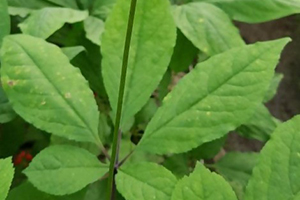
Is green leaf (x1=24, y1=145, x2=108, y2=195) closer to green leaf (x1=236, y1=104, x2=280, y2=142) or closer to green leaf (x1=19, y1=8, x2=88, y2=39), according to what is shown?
green leaf (x1=19, y1=8, x2=88, y2=39)

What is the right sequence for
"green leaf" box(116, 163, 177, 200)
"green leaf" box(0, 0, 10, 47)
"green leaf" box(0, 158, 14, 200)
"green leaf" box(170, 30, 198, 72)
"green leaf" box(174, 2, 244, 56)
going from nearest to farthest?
"green leaf" box(0, 158, 14, 200) → "green leaf" box(116, 163, 177, 200) → "green leaf" box(0, 0, 10, 47) → "green leaf" box(174, 2, 244, 56) → "green leaf" box(170, 30, 198, 72)

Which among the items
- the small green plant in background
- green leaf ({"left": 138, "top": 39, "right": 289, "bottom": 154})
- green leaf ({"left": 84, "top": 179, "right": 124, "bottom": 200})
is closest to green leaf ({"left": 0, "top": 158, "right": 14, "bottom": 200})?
the small green plant in background

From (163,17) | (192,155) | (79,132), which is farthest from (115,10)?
(192,155)

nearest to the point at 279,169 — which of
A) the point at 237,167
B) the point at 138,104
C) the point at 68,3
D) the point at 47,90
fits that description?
the point at 138,104

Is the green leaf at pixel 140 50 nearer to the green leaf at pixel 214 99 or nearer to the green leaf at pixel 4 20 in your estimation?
the green leaf at pixel 214 99

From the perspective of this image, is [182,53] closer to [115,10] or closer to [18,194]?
[115,10]

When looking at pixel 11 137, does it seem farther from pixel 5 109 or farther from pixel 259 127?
pixel 259 127
